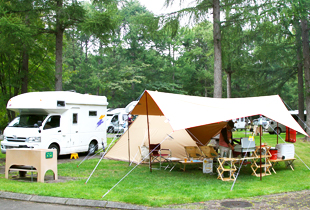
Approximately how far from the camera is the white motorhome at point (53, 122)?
36.5ft

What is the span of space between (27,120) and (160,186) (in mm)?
6693

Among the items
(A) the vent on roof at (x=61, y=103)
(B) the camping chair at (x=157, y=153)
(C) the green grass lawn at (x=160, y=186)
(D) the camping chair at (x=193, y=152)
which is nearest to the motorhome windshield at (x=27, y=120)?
(A) the vent on roof at (x=61, y=103)

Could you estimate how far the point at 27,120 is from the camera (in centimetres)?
1169

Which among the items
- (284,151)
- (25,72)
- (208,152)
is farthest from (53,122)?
(284,151)

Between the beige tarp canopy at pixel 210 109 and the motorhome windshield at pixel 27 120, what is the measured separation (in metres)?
4.60

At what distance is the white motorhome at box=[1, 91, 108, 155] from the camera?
11125 mm

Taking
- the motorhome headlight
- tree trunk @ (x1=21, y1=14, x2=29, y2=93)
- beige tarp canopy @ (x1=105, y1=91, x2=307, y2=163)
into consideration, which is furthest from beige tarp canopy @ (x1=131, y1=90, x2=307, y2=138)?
tree trunk @ (x1=21, y1=14, x2=29, y2=93)

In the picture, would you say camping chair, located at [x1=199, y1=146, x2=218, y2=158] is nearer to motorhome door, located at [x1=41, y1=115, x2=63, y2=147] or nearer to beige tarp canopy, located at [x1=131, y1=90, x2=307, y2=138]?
beige tarp canopy, located at [x1=131, y1=90, x2=307, y2=138]

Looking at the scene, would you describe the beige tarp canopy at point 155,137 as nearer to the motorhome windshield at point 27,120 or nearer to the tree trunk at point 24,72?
the motorhome windshield at point 27,120

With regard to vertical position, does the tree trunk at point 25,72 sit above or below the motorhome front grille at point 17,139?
above

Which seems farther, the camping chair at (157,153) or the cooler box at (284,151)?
the camping chair at (157,153)

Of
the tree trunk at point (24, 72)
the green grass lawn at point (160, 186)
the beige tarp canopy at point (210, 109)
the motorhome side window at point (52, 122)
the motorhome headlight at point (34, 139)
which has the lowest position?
the green grass lawn at point (160, 186)

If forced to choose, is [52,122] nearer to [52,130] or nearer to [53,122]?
[53,122]

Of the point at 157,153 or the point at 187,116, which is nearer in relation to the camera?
the point at 187,116
